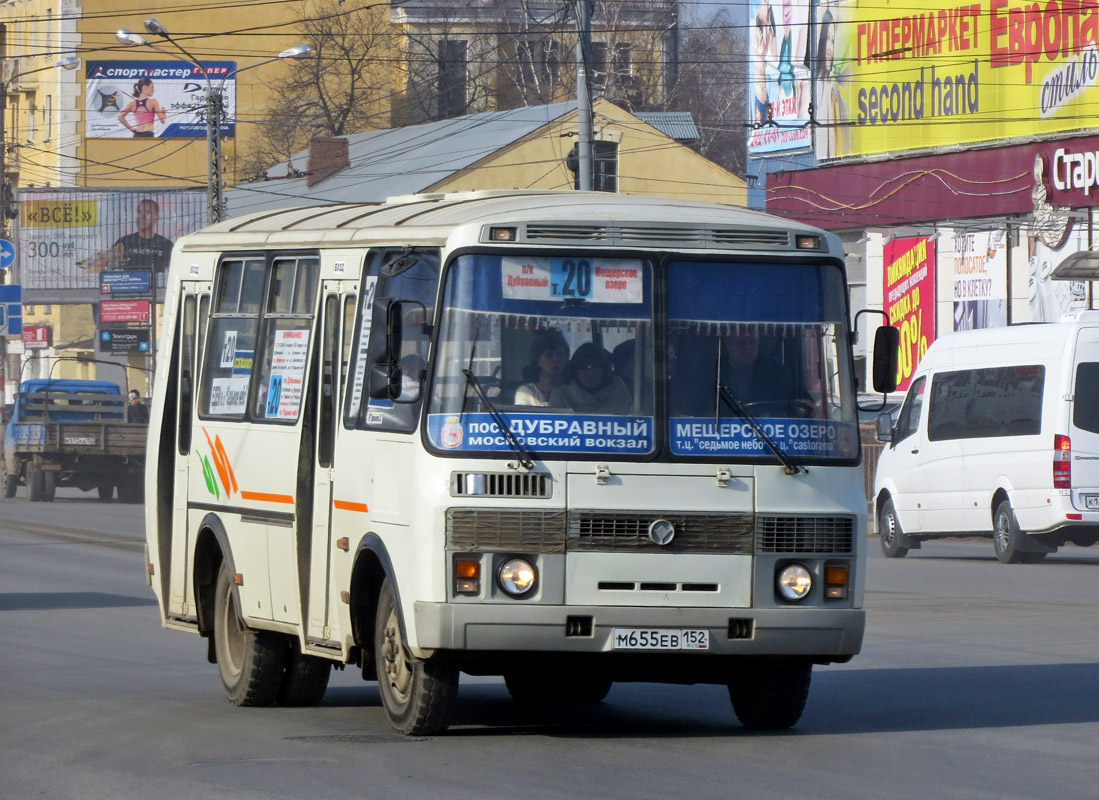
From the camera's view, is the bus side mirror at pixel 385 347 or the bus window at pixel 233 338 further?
the bus window at pixel 233 338

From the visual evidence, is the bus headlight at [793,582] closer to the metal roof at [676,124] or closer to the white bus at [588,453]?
the white bus at [588,453]

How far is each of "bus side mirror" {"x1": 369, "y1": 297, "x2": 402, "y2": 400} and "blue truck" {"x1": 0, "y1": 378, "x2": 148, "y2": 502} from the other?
29184 millimetres

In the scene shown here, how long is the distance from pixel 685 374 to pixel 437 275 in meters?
1.13

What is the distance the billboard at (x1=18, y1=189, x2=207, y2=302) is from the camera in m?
60.2

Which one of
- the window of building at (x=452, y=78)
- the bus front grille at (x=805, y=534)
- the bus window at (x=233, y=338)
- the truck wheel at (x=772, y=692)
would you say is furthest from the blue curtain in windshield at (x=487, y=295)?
the window of building at (x=452, y=78)

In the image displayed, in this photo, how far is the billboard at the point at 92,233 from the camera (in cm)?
6019

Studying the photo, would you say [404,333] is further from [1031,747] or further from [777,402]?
[1031,747]

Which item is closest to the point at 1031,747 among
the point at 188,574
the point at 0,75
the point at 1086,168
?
the point at 188,574

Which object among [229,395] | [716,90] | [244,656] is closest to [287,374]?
[229,395]

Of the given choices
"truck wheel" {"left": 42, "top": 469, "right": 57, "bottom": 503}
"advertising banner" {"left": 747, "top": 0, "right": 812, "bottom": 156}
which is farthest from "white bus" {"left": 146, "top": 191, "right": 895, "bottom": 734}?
"advertising banner" {"left": 747, "top": 0, "right": 812, "bottom": 156}

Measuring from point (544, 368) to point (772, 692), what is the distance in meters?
1.88

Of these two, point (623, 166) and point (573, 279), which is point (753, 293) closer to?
point (573, 279)

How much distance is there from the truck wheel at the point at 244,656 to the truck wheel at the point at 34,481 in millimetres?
27668

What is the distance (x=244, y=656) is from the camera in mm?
11203
